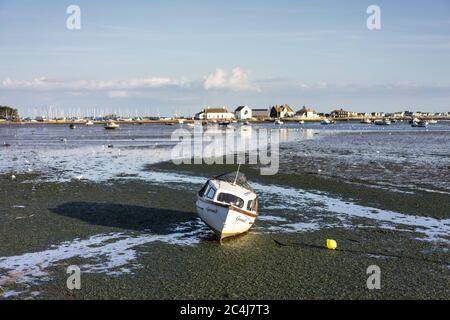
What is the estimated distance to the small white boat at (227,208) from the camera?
1902 centimetres

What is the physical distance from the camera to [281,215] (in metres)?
24.1

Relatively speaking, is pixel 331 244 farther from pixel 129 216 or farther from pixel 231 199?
pixel 129 216

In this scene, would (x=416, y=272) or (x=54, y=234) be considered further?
(x=54, y=234)

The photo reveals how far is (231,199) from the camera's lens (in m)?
19.6

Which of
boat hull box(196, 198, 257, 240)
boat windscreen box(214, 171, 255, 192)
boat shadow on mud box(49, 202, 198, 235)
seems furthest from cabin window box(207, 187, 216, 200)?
boat shadow on mud box(49, 202, 198, 235)

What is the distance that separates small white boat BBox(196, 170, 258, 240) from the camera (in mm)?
19016

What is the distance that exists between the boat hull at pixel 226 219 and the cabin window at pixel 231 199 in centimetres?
39

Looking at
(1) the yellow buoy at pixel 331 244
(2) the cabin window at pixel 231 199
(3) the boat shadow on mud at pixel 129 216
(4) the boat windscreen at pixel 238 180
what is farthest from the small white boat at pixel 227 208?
(1) the yellow buoy at pixel 331 244

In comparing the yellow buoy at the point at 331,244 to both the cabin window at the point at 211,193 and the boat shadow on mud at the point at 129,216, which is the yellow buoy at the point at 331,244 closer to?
the cabin window at the point at 211,193

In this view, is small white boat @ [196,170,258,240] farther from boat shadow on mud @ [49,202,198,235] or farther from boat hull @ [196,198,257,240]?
boat shadow on mud @ [49,202,198,235]

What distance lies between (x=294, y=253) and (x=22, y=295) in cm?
939

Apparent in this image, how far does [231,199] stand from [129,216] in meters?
6.77

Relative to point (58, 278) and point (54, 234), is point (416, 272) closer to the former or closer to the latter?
point (58, 278)
